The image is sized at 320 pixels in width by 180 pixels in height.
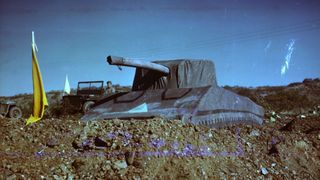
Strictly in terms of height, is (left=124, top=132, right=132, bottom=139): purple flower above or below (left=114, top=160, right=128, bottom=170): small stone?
above

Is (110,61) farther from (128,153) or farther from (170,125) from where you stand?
(128,153)

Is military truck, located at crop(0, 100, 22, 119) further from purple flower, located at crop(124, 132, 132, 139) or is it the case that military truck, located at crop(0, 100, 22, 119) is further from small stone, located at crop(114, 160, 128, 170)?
small stone, located at crop(114, 160, 128, 170)

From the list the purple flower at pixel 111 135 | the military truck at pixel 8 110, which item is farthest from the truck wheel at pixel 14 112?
the purple flower at pixel 111 135

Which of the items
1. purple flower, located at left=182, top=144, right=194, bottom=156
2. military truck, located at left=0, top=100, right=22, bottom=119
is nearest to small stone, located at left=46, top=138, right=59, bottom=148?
purple flower, located at left=182, top=144, right=194, bottom=156

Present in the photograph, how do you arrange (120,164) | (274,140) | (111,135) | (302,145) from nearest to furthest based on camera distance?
(120,164), (111,135), (302,145), (274,140)

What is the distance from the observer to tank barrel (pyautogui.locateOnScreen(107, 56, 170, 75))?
7305 mm

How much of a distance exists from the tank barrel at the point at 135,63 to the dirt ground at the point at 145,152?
7.31 ft

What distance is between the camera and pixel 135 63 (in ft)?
26.1

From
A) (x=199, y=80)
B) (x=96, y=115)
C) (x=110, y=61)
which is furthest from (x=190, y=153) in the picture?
(x=199, y=80)

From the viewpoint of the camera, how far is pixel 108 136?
15.4ft

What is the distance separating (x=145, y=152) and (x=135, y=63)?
3.90 metres

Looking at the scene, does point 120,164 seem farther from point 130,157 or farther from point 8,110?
point 8,110

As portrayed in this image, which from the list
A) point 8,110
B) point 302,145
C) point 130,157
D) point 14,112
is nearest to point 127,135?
point 130,157

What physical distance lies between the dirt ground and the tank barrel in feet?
7.31
